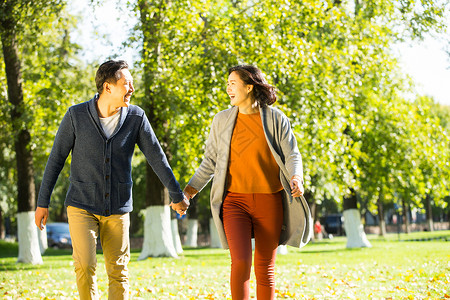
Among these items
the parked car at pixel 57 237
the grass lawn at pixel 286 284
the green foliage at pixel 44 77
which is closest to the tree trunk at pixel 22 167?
the green foliage at pixel 44 77

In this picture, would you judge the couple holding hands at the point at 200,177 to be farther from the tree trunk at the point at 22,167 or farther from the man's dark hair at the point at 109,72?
the tree trunk at the point at 22,167

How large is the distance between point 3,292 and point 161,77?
7507mm

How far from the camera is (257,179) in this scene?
4.79 metres

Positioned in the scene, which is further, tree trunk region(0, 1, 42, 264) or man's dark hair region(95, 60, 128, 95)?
tree trunk region(0, 1, 42, 264)

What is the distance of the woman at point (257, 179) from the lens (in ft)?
15.6

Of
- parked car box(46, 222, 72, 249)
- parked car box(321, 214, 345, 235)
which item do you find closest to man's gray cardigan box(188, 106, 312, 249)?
parked car box(46, 222, 72, 249)

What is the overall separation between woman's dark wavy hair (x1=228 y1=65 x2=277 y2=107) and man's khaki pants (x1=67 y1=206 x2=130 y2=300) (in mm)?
1457

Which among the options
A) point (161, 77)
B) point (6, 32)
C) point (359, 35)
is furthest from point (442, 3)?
point (6, 32)

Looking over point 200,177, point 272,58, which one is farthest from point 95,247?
point 272,58

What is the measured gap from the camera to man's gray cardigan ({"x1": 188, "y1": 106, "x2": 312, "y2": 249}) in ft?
15.8

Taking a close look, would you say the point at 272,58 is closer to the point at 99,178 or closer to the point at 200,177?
the point at 200,177

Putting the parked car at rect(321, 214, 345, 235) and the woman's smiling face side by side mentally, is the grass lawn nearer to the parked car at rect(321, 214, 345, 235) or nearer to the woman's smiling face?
the woman's smiling face

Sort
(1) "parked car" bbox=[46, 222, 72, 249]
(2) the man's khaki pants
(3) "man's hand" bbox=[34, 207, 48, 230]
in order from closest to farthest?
(2) the man's khaki pants
(3) "man's hand" bbox=[34, 207, 48, 230]
(1) "parked car" bbox=[46, 222, 72, 249]

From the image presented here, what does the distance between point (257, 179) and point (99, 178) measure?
1.22 metres
